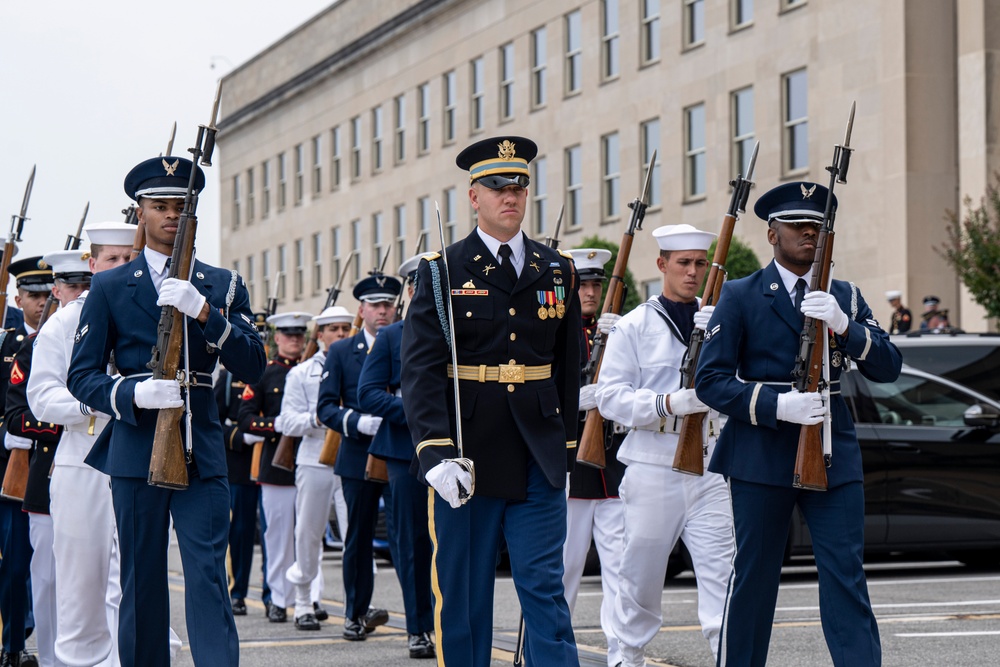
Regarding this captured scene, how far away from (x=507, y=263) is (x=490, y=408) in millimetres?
551

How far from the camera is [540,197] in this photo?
39625 mm

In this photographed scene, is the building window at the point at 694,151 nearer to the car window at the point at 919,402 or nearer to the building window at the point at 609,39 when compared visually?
the building window at the point at 609,39

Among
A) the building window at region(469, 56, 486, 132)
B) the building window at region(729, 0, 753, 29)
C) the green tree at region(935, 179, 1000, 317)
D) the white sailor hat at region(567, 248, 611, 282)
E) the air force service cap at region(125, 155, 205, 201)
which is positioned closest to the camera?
the air force service cap at region(125, 155, 205, 201)

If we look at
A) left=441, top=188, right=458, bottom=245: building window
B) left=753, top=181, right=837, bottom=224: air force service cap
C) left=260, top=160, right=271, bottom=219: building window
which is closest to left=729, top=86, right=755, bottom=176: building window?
left=441, top=188, right=458, bottom=245: building window

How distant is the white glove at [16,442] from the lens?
9.24m

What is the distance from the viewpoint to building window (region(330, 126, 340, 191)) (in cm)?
5306

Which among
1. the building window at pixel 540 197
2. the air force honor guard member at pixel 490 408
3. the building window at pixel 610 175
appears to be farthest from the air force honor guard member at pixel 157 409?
the building window at pixel 540 197

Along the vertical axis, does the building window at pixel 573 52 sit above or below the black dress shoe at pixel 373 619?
above

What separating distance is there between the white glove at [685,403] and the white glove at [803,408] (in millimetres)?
1452

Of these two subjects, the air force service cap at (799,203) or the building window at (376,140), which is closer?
the air force service cap at (799,203)

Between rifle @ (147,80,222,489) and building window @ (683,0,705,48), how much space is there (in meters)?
27.9

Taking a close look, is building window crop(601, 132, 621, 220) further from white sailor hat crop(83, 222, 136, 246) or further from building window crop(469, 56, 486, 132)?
white sailor hat crop(83, 222, 136, 246)

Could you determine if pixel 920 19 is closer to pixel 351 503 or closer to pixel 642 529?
pixel 351 503

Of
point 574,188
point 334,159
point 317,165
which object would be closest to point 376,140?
point 334,159
